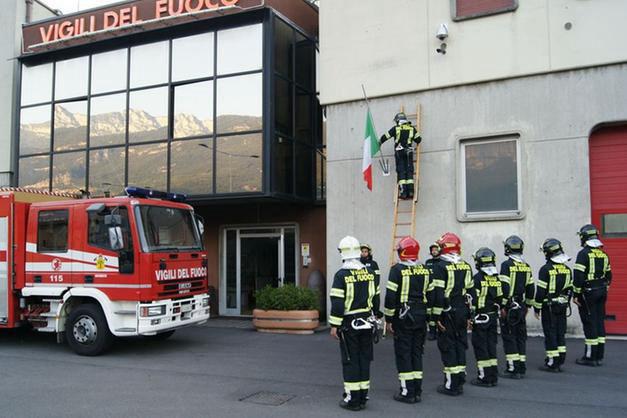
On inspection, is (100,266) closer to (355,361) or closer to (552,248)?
(355,361)

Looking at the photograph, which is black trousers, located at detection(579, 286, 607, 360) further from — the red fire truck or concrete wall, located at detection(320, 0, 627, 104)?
the red fire truck

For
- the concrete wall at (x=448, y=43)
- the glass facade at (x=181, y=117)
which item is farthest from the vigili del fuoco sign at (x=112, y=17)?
the concrete wall at (x=448, y=43)

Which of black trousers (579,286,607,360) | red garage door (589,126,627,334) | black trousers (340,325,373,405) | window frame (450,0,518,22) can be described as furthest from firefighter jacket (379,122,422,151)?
black trousers (340,325,373,405)

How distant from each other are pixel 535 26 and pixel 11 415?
1059 centimetres

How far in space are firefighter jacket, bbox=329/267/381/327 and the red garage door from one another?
6.44 metres

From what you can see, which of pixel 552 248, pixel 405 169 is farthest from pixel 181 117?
pixel 552 248

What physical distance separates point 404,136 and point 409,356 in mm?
5679

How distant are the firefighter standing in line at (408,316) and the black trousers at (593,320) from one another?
3.27 m

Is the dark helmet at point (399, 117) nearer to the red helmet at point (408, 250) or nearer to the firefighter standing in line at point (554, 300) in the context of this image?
the firefighter standing in line at point (554, 300)

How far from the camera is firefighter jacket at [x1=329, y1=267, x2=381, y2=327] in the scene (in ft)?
20.6

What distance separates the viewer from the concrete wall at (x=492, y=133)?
1051cm

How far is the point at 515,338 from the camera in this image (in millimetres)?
7816

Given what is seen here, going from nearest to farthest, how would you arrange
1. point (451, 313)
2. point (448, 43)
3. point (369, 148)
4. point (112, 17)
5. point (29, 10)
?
point (451, 313) → point (369, 148) → point (448, 43) → point (112, 17) → point (29, 10)

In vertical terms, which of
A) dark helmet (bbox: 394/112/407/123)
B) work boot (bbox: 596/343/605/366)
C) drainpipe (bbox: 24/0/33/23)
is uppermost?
drainpipe (bbox: 24/0/33/23)
